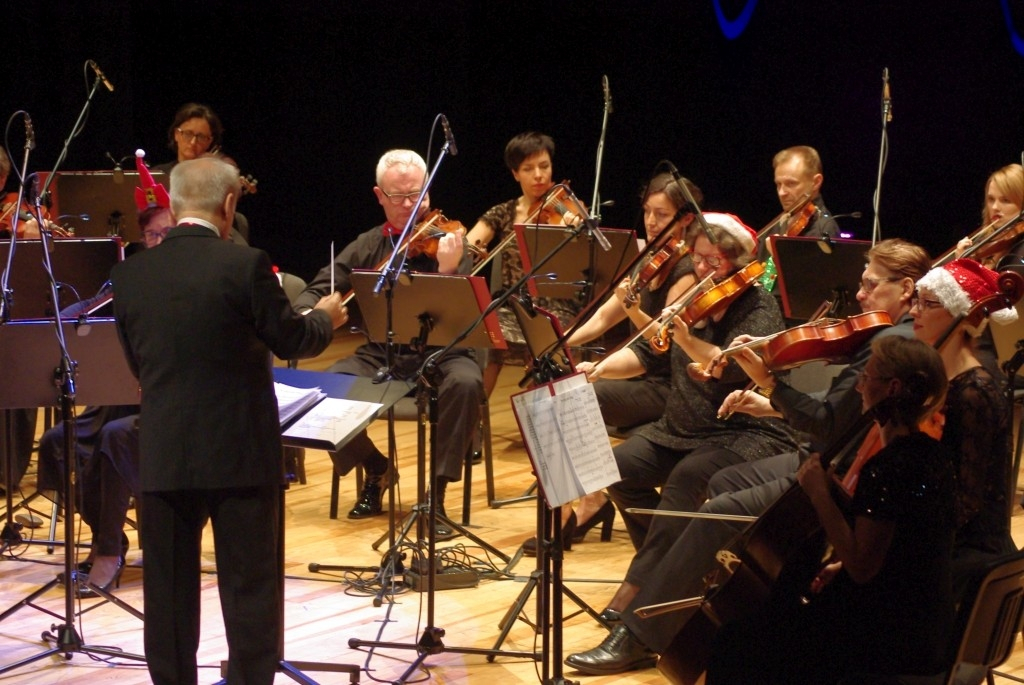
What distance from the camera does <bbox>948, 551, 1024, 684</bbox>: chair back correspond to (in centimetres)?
227

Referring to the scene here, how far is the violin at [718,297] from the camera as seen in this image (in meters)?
3.77

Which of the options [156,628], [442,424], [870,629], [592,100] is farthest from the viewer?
[592,100]

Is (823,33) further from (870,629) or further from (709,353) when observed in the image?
(870,629)

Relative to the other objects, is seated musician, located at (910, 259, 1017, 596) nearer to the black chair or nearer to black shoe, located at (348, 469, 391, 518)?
the black chair

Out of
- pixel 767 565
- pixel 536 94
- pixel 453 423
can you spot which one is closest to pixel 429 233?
pixel 453 423

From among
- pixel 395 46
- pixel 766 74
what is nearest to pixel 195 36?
pixel 395 46

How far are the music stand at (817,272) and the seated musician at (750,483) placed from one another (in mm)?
809

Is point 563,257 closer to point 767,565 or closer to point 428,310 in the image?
point 428,310

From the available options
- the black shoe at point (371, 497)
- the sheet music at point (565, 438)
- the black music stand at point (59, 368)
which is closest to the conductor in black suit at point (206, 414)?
the sheet music at point (565, 438)

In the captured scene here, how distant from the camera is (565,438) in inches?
112

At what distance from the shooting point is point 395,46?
A: 8344 millimetres

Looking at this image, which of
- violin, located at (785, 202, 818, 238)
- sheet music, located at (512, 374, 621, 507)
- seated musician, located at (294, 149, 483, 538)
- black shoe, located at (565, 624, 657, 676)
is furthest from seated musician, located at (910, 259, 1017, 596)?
violin, located at (785, 202, 818, 238)

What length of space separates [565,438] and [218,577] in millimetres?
826

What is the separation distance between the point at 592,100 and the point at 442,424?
3971 millimetres
